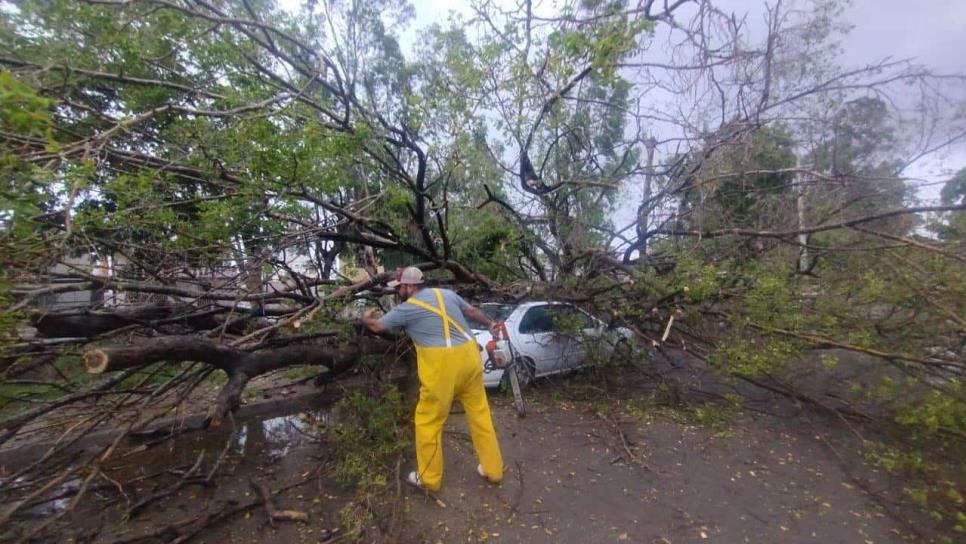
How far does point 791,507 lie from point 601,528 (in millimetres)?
1420

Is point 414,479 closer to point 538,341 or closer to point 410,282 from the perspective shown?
point 410,282

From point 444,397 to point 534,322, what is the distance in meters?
3.41

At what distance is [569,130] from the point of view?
19.7 feet

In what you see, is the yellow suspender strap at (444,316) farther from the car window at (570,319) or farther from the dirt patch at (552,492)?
the car window at (570,319)

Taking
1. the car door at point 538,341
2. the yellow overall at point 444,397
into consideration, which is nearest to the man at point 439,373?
the yellow overall at point 444,397

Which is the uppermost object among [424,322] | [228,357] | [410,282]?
[410,282]

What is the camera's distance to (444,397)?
10.6 ft

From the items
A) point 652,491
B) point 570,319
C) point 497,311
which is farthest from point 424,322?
point 497,311

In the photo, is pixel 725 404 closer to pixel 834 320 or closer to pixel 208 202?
pixel 834 320

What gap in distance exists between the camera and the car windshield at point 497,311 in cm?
641

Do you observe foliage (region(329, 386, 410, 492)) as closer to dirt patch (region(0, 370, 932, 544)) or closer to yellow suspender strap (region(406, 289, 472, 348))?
dirt patch (region(0, 370, 932, 544))

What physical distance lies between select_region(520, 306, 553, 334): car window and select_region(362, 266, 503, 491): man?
2.97 m

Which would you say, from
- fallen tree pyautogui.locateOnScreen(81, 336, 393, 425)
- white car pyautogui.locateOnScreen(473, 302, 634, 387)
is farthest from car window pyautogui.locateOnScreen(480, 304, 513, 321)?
fallen tree pyautogui.locateOnScreen(81, 336, 393, 425)

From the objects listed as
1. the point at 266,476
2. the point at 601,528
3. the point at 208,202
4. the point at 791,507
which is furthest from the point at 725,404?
the point at 208,202
